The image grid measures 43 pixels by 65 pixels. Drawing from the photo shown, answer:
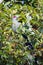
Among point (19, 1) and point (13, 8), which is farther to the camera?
point (19, 1)

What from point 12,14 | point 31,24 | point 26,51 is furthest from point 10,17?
point 26,51

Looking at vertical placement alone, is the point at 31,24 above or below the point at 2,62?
above

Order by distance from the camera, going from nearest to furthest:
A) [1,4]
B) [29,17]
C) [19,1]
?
[29,17] → [1,4] → [19,1]

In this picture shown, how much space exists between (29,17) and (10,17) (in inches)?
7.4

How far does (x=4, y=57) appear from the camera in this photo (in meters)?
2.37

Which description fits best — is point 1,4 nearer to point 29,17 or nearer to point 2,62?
point 29,17

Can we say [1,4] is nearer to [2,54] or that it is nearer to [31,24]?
[31,24]

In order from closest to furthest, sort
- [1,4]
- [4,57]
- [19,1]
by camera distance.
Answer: [4,57] → [1,4] → [19,1]

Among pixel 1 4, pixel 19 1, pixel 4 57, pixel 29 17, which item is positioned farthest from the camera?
pixel 19 1

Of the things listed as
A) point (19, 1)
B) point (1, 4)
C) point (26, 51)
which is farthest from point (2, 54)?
point (19, 1)

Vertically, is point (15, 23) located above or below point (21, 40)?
above

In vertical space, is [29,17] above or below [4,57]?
above

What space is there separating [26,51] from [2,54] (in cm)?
→ 23

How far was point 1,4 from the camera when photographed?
2.74 meters
